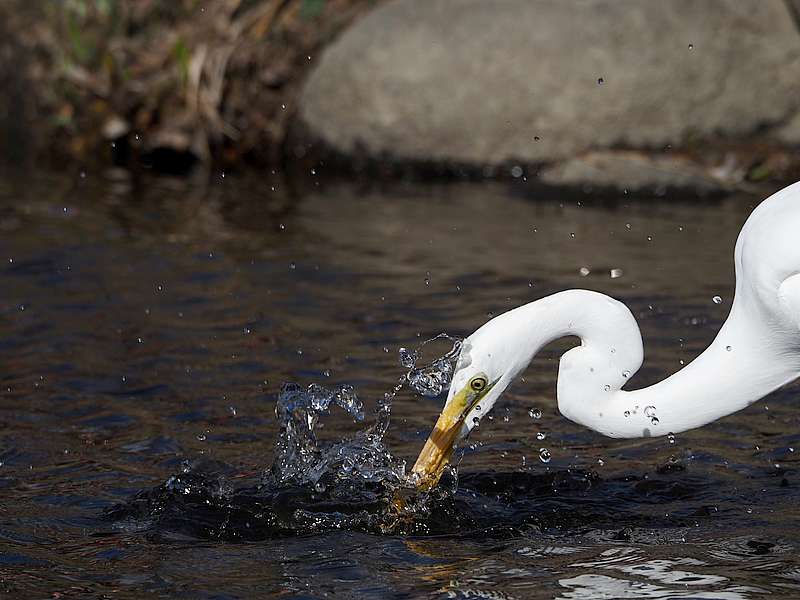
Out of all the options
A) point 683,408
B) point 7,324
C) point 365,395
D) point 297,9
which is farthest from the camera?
point 297,9

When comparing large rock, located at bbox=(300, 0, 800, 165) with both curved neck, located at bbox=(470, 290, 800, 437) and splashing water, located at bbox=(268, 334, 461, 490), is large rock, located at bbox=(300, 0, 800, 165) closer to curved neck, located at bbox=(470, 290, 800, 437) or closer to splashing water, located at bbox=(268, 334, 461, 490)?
splashing water, located at bbox=(268, 334, 461, 490)

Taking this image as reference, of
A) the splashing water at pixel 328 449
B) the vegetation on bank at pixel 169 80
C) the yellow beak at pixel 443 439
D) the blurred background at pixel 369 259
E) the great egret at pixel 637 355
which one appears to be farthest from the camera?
the vegetation on bank at pixel 169 80

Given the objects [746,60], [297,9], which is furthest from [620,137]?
[297,9]

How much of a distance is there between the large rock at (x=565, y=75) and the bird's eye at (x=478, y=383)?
7594 millimetres

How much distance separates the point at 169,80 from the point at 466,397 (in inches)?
372

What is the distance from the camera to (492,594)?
184 inches

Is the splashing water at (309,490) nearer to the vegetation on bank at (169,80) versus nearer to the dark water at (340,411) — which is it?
the dark water at (340,411)

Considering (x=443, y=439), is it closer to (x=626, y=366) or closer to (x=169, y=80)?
(x=626, y=366)

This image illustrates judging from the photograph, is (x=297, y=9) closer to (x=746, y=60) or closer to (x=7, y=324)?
(x=746, y=60)

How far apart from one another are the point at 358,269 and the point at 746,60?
16.5ft

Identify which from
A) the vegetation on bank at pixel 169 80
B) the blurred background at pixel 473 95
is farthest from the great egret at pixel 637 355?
the vegetation on bank at pixel 169 80

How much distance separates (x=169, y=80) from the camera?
46.4 ft

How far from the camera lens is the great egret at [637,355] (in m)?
5.30

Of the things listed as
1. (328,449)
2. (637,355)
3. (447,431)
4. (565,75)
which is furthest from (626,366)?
(565,75)
